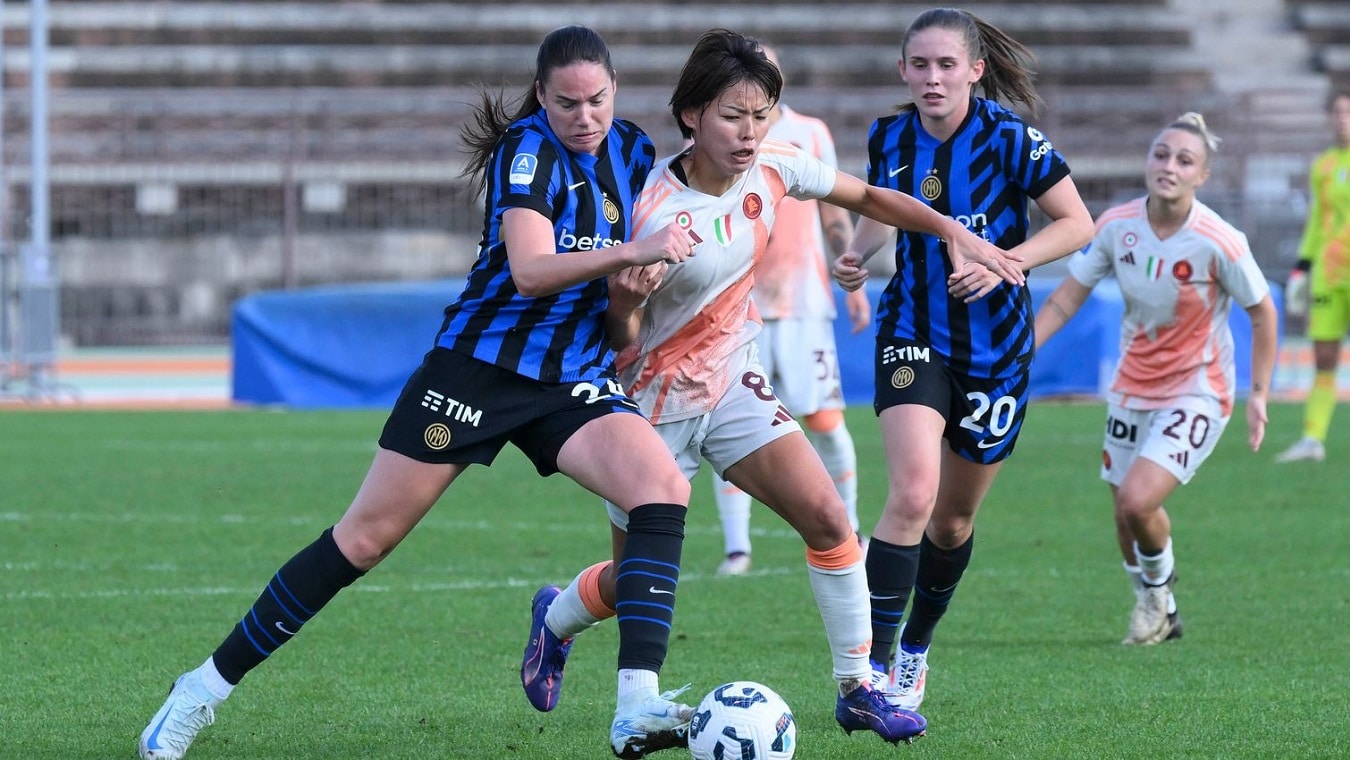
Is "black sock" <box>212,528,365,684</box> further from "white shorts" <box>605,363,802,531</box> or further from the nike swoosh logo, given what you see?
"white shorts" <box>605,363,802,531</box>

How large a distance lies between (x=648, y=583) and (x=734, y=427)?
534 millimetres

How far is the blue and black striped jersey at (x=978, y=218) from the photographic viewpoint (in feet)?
16.9

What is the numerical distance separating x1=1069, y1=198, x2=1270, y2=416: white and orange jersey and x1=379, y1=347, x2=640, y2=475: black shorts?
2640 mm

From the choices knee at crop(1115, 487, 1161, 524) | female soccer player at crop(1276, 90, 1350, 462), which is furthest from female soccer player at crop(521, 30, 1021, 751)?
female soccer player at crop(1276, 90, 1350, 462)

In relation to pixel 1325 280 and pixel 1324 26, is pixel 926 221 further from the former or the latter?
pixel 1324 26

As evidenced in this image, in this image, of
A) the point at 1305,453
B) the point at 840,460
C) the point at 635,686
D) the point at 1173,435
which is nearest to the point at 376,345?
the point at 1305,453

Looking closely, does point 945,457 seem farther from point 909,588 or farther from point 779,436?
point 779,436

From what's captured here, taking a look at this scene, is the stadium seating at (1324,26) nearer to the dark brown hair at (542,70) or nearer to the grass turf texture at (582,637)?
the grass turf texture at (582,637)

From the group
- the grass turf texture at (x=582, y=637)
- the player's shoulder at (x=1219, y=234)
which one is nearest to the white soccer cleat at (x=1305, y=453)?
the grass turf texture at (x=582, y=637)

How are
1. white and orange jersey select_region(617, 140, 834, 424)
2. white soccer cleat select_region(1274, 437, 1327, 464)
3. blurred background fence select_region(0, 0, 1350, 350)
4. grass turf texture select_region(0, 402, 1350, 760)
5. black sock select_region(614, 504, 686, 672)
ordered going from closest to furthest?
black sock select_region(614, 504, 686, 672) → white and orange jersey select_region(617, 140, 834, 424) → grass turf texture select_region(0, 402, 1350, 760) → white soccer cleat select_region(1274, 437, 1327, 464) → blurred background fence select_region(0, 0, 1350, 350)

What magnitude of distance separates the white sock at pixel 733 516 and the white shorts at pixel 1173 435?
1.68 m

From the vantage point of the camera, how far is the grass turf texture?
4777 millimetres

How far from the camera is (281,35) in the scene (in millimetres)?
27734

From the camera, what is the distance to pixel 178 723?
445 centimetres
